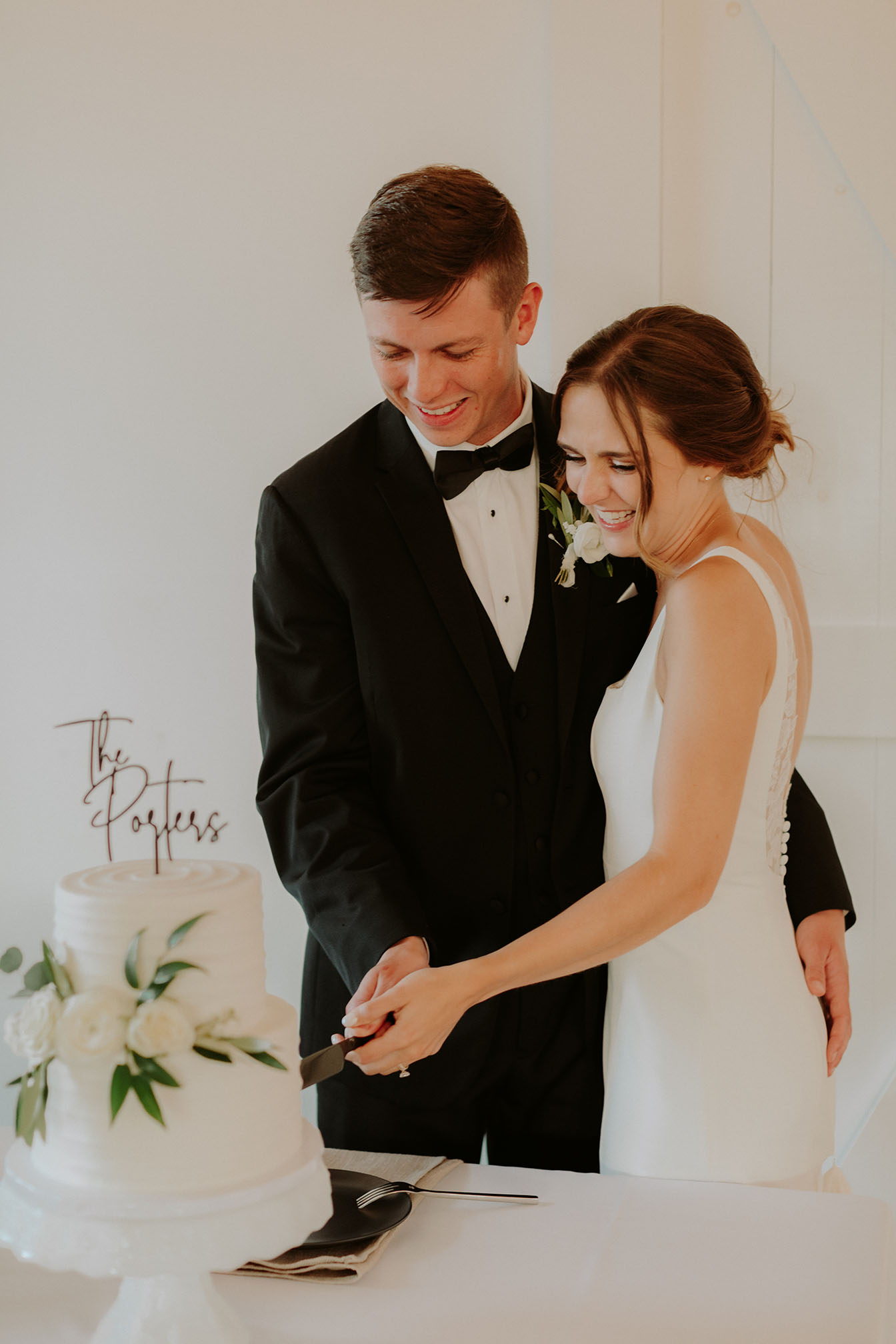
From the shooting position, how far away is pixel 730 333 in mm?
1693

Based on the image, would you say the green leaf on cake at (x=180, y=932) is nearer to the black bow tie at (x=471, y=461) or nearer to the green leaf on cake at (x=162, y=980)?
the green leaf on cake at (x=162, y=980)

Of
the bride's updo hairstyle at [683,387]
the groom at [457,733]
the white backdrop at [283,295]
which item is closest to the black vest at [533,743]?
the groom at [457,733]

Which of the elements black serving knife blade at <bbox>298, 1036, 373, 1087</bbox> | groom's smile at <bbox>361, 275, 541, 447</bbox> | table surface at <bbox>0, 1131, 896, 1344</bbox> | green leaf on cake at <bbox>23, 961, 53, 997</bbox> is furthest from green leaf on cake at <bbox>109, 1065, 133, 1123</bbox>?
groom's smile at <bbox>361, 275, 541, 447</bbox>

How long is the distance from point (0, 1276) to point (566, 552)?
47.0 inches

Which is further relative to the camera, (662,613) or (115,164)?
(115,164)

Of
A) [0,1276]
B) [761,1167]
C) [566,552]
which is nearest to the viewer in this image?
[0,1276]

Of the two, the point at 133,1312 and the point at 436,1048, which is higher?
the point at 436,1048

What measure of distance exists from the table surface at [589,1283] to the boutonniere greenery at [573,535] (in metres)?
0.88

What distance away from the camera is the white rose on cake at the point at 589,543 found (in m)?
1.73

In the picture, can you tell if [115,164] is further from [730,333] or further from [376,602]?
[730,333]

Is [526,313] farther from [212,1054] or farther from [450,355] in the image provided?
[212,1054]

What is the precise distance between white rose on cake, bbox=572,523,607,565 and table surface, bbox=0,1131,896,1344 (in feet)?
2.86

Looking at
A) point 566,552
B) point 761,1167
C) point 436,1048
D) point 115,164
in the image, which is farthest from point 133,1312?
point 115,164

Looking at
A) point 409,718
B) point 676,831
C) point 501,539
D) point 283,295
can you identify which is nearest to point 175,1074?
point 676,831
